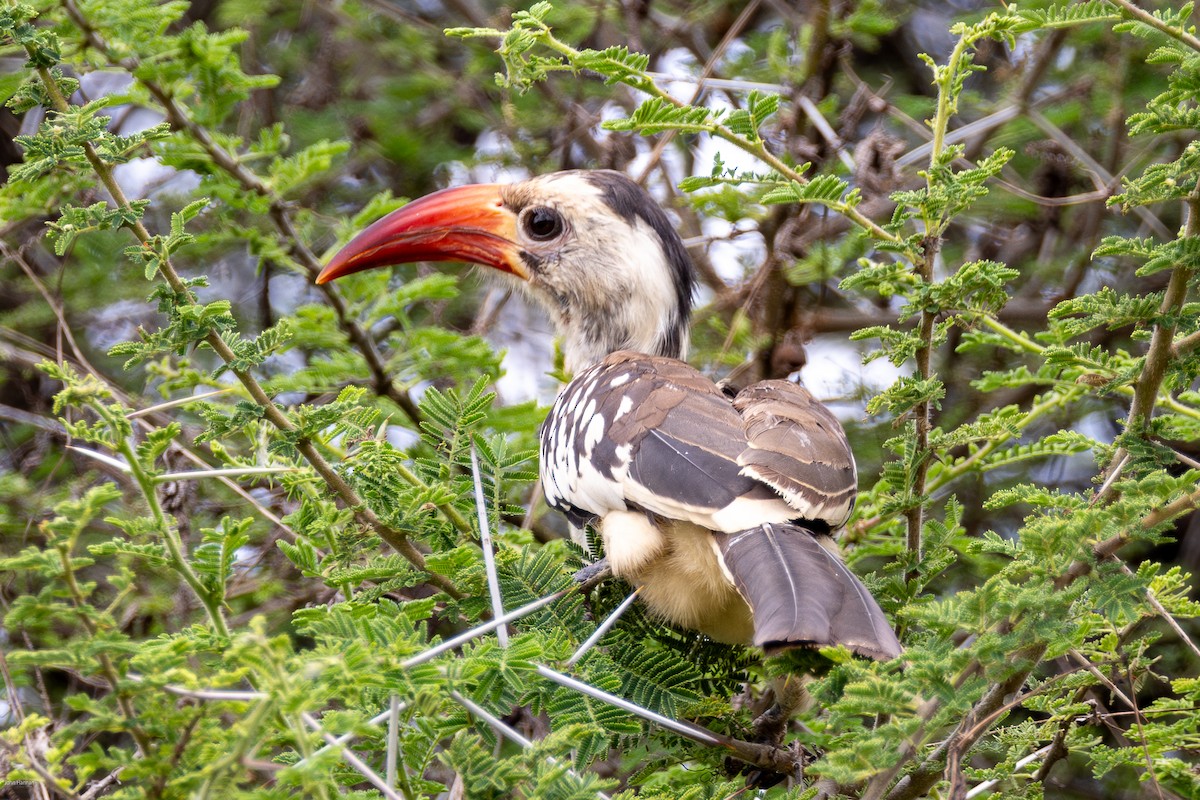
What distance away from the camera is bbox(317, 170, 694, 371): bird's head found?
10.2ft

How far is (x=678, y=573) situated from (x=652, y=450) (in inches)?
8.8

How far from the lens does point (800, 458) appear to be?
2035 mm

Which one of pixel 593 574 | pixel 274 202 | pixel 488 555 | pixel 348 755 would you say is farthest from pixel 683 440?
Answer: pixel 274 202

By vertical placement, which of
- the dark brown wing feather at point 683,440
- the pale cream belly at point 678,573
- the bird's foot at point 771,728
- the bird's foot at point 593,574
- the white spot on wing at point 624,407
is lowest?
the bird's foot at point 771,728

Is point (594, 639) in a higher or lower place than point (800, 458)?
lower

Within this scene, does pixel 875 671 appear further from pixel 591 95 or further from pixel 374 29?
pixel 374 29

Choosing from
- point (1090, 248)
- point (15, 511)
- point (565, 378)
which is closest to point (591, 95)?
point (565, 378)

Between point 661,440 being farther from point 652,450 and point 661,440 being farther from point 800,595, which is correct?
point 800,595

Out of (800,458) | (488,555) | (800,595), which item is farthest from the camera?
(800,458)

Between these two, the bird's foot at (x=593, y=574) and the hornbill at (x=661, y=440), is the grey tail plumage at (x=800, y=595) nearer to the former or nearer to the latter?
the hornbill at (x=661, y=440)

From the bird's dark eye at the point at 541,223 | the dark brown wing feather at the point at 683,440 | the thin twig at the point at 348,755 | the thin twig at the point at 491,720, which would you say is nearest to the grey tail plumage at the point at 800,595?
the dark brown wing feather at the point at 683,440

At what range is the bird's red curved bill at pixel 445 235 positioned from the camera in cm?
290

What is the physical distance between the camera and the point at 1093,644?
1.99m

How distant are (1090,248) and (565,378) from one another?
1.84 meters
